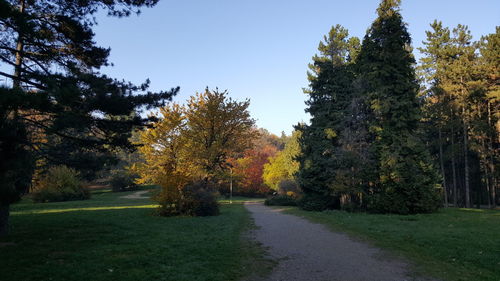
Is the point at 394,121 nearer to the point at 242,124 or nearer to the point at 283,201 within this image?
the point at 242,124

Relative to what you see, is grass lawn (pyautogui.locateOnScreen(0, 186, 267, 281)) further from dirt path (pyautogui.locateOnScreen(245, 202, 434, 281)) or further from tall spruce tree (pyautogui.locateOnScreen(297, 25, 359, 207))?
tall spruce tree (pyautogui.locateOnScreen(297, 25, 359, 207))

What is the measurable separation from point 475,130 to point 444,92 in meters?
4.71

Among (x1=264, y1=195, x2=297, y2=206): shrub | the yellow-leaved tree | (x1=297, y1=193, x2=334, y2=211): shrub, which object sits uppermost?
the yellow-leaved tree

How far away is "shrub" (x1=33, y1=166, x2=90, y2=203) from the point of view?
2864 centimetres

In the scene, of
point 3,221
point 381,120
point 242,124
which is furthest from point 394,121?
point 3,221

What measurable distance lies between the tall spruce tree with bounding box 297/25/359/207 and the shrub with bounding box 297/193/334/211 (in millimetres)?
102

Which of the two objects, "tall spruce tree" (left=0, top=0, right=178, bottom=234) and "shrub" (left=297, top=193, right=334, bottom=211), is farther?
"shrub" (left=297, top=193, right=334, bottom=211)

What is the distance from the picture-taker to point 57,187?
97.8 ft

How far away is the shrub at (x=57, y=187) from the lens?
94.0 ft

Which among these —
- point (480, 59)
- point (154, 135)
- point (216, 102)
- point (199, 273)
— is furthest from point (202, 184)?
point (480, 59)

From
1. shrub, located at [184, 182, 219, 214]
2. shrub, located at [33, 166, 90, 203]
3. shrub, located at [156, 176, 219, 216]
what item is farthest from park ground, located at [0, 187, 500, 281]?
shrub, located at [33, 166, 90, 203]

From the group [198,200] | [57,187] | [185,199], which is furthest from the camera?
[57,187]

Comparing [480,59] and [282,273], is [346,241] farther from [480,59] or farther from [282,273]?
[480,59]

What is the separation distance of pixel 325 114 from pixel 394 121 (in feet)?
17.2
